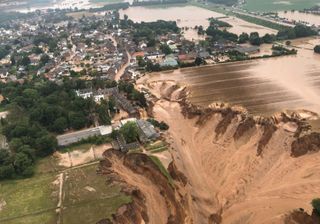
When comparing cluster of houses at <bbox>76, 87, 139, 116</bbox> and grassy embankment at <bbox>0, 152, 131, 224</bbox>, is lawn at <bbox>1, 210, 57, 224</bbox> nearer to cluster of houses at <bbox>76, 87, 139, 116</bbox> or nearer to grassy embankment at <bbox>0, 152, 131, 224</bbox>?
grassy embankment at <bbox>0, 152, 131, 224</bbox>

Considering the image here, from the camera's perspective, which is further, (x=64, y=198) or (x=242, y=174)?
(x=242, y=174)

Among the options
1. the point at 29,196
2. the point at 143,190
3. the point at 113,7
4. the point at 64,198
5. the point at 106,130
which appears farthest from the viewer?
the point at 113,7

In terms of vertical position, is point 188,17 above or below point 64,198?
below

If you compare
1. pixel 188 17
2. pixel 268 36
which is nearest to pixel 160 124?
pixel 268 36

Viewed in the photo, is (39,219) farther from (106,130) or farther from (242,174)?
(242,174)

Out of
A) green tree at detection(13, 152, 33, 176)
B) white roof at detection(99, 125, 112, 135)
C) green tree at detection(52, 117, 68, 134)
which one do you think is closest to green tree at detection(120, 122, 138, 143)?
white roof at detection(99, 125, 112, 135)

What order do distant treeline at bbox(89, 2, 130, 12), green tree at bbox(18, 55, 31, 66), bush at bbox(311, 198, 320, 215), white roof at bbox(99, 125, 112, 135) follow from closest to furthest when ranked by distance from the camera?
bush at bbox(311, 198, 320, 215), white roof at bbox(99, 125, 112, 135), green tree at bbox(18, 55, 31, 66), distant treeline at bbox(89, 2, 130, 12)

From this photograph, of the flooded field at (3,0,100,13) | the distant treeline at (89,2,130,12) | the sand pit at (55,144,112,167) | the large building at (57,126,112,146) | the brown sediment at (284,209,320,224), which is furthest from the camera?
the flooded field at (3,0,100,13)

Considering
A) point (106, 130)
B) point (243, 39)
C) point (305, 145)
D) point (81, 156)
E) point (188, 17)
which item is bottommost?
point (188, 17)
